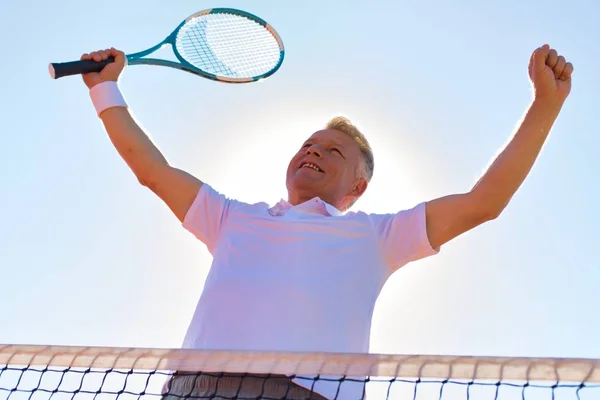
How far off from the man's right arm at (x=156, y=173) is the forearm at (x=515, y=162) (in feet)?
3.87

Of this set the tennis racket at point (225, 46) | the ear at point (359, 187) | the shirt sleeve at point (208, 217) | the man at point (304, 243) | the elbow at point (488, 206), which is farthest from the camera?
the tennis racket at point (225, 46)

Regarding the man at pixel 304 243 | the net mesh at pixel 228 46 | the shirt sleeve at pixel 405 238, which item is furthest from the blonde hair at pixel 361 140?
the net mesh at pixel 228 46

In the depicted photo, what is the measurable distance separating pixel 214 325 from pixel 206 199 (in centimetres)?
66

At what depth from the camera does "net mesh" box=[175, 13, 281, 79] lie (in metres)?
5.29

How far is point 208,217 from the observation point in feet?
12.4

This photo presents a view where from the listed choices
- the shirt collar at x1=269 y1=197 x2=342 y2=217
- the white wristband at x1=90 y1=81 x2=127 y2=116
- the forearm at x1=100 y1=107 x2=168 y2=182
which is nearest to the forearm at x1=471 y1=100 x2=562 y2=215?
the shirt collar at x1=269 y1=197 x2=342 y2=217

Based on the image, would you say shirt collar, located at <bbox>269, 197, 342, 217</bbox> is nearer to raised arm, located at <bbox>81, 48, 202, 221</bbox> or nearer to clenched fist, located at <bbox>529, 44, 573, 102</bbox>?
raised arm, located at <bbox>81, 48, 202, 221</bbox>

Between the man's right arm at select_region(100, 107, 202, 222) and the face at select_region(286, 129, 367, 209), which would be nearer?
the man's right arm at select_region(100, 107, 202, 222)

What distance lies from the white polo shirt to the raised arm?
0.08 metres

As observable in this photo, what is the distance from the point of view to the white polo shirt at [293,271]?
10.7 ft

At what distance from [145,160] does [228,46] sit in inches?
67.8

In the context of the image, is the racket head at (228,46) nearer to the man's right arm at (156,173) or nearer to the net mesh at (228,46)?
the net mesh at (228,46)

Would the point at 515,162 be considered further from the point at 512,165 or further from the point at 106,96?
the point at 106,96

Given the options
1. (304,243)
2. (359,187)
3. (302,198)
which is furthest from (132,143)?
(359,187)
